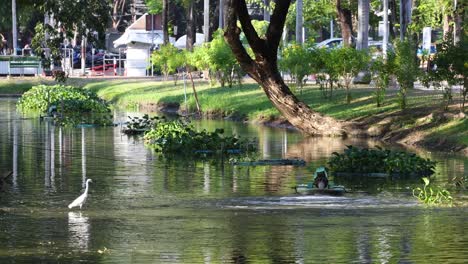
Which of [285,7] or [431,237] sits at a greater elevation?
[285,7]

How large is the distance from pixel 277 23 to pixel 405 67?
5.76 m

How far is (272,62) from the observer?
37156 millimetres

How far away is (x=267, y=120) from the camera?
151 feet

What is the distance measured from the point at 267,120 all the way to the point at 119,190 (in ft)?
66.9

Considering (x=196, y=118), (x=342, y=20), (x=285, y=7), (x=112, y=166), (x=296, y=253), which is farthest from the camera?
(x=342, y=20)

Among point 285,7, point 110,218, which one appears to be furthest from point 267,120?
point 110,218

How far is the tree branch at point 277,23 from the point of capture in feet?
119

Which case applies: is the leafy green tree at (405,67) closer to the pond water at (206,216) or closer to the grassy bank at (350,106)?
the grassy bank at (350,106)

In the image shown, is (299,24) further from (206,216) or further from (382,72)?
(206,216)

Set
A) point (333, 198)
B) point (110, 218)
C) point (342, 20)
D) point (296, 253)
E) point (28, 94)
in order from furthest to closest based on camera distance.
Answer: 1. point (342, 20)
2. point (28, 94)
3. point (333, 198)
4. point (110, 218)
5. point (296, 253)

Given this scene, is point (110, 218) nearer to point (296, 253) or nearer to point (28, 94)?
point (296, 253)

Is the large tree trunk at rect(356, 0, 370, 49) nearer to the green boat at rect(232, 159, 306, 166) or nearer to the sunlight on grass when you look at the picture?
the sunlight on grass

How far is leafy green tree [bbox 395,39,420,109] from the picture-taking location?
132ft

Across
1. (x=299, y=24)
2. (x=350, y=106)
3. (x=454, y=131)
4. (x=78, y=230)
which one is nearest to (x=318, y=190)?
(x=78, y=230)
